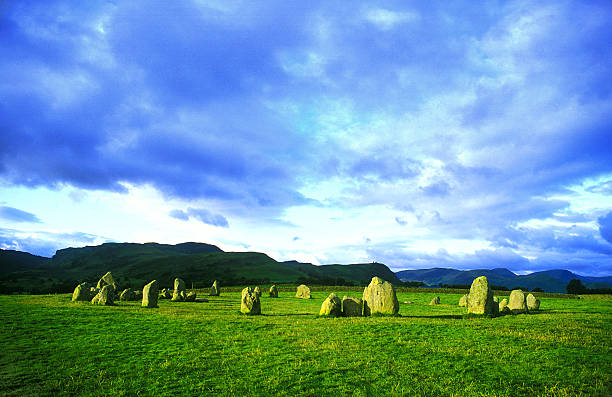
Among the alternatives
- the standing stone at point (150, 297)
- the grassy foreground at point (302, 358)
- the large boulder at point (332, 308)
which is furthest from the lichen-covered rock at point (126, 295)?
the large boulder at point (332, 308)

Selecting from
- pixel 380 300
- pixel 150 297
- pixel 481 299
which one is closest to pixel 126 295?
pixel 150 297

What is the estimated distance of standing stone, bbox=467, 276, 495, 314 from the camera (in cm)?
2792

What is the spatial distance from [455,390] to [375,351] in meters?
4.88

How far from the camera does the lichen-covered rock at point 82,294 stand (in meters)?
34.7

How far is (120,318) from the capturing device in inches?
942

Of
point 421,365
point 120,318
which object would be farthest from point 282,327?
point 120,318

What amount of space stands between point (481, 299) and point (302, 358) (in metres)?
20.6

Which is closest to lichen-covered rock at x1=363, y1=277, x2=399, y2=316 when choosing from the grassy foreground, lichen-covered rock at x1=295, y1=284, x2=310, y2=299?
the grassy foreground

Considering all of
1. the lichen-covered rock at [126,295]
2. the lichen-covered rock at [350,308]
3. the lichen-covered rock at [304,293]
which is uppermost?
the lichen-covered rock at [350,308]

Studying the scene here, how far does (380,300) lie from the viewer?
93.8 ft

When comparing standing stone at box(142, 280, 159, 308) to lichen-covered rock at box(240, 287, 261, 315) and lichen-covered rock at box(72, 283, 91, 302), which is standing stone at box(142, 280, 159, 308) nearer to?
lichen-covered rock at box(72, 283, 91, 302)

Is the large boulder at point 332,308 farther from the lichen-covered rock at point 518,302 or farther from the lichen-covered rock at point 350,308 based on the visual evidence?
the lichen-covered rock at point 518,302

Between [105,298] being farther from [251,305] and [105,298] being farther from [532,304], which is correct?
[532,304]

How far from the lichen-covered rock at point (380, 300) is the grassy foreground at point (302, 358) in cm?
603
